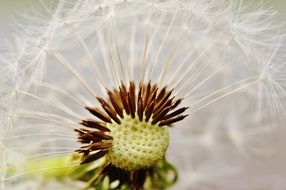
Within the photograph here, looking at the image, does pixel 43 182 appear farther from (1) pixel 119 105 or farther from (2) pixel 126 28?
(2) pixel 126 28

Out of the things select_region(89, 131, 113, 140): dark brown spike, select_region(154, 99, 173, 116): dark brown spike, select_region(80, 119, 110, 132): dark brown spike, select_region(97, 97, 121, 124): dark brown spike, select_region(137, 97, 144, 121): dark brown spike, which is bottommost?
select_region(89, 131, 113, 140): dark brown spike

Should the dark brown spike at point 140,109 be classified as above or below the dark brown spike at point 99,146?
above

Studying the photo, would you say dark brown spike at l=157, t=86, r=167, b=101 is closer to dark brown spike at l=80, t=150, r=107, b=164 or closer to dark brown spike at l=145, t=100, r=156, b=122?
dark brown spike at l=145, t=100, r=156, b=122

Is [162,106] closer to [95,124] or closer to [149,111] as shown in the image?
[149,111]

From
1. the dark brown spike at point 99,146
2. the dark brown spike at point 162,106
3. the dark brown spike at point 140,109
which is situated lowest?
the dark brown spike at point 99,146

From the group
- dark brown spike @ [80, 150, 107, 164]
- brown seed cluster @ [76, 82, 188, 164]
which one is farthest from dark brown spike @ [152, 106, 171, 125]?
dark brown spike @ [80, 150, 107, 164]

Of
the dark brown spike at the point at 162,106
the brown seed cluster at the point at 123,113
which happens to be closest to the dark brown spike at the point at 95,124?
the brown seed cluster at the point at 123,113

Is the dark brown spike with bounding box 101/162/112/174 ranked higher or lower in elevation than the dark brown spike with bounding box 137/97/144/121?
lower

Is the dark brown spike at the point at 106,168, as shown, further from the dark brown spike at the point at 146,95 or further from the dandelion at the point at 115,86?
the dark brown spike at the point at 146,95
